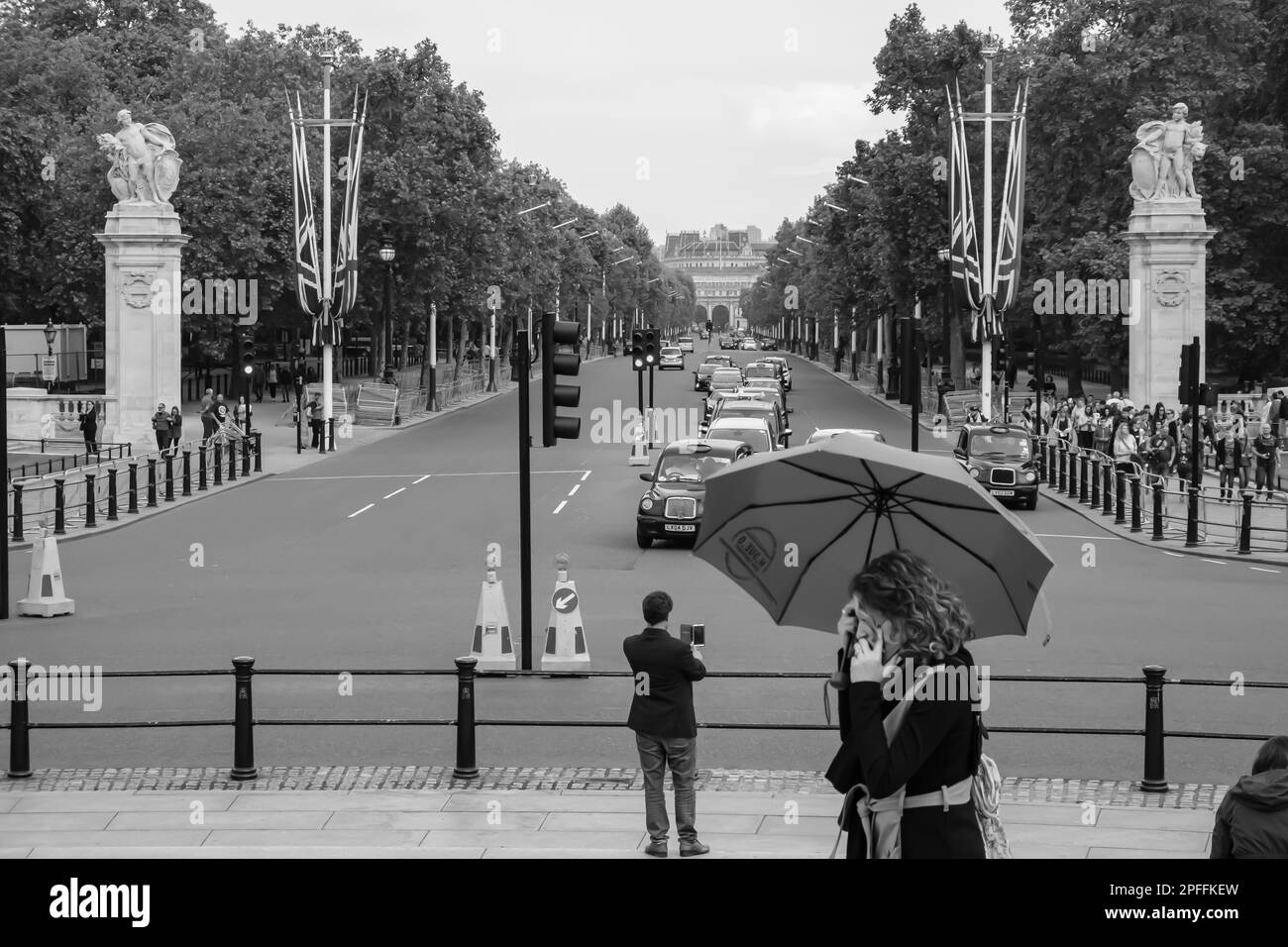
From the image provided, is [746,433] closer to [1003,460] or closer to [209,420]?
[1003,460]

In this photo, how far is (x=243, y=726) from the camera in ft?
39.6

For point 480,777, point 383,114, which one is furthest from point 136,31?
point 480,777

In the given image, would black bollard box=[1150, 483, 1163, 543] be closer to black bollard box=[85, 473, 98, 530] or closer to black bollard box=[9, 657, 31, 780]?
black bollard box=[85, 473, 98, 530]

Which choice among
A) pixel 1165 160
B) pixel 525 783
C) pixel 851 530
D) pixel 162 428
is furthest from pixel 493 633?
pixel 1165 160

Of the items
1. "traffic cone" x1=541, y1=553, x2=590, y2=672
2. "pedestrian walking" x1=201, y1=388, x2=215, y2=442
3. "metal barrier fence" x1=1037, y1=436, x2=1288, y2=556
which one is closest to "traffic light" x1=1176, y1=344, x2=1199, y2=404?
"metal barrier fence" x1=1037, y1=436, x2=1288, y2=556

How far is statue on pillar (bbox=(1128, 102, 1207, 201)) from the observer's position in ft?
149

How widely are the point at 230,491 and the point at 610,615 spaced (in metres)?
19.0

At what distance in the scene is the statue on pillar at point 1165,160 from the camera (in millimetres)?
45562

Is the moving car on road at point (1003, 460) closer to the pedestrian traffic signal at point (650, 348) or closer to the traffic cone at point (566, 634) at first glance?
the pedestrian traffic signal at point (650, 348)

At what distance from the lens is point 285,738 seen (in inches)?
547
